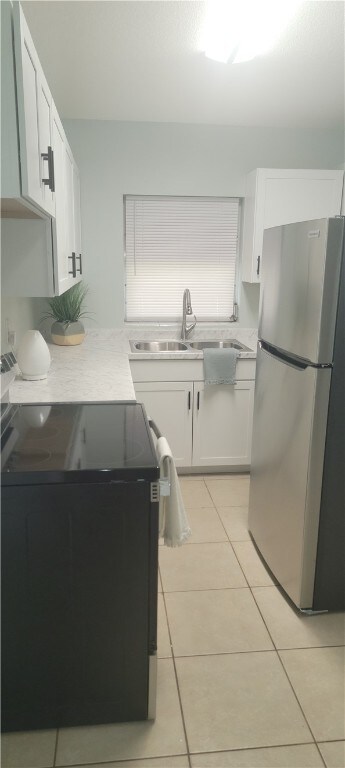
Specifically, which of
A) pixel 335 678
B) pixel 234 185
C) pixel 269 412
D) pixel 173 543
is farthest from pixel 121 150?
pixel 335 678

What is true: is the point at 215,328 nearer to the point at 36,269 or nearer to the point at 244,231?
the point at 244,231

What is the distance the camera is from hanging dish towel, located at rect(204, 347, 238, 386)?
325 cm

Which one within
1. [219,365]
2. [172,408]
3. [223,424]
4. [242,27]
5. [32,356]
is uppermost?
[242,27]

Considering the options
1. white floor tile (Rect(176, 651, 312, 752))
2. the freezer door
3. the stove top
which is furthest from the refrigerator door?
white floor tile (Rect(176, 651, 312, 752))

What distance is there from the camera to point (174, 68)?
2496 mm

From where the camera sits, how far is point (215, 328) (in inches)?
152

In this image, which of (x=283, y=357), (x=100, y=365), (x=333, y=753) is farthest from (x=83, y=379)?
(x=333, y=753)

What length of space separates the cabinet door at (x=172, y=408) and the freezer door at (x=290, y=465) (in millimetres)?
863

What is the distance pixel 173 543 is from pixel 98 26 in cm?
213

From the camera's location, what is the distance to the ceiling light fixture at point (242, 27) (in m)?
1.88

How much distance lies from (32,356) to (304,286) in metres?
1.28

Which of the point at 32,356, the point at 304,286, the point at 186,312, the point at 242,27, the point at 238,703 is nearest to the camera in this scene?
the point at 238,703

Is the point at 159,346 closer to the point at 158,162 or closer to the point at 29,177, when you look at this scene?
the point at 158,162

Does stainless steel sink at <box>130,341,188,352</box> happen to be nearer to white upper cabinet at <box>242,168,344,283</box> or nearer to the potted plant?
the potted plant
